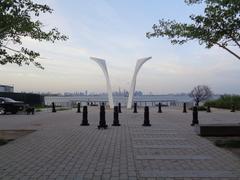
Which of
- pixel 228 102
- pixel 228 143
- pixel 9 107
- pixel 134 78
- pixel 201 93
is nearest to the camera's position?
pixel 228 143

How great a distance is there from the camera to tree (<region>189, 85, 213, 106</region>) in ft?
214

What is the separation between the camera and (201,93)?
215 feet

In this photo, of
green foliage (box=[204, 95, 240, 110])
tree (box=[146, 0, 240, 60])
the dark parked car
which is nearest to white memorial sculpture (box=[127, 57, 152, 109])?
green foliage (box=[204, 95, 240, 110])

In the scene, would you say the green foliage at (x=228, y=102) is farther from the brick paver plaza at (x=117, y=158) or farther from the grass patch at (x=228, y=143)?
the brick paver plaza at (x=117, y=158)

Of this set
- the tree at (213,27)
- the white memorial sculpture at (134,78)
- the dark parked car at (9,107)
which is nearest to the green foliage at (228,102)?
the white memorial sculpture at (134,78)

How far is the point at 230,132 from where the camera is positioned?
16531mm

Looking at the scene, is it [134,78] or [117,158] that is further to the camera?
[134,78]

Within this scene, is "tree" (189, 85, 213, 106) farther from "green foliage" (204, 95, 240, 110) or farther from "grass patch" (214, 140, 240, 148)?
"grass patch" (214, 140, 240, 148)

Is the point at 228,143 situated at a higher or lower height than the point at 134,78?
lower

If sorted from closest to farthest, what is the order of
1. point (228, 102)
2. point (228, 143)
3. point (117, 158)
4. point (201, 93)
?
point (117, 158), point (228, 143), point (228, 102), point (201, 93)

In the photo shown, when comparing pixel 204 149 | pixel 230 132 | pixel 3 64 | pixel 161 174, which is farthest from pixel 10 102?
pixel 161 174

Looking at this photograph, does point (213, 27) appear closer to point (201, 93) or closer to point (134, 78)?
point (134, 78)

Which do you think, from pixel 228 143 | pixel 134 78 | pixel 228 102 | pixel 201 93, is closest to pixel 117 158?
pixel 228 143

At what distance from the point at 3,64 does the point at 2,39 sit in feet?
2.83
